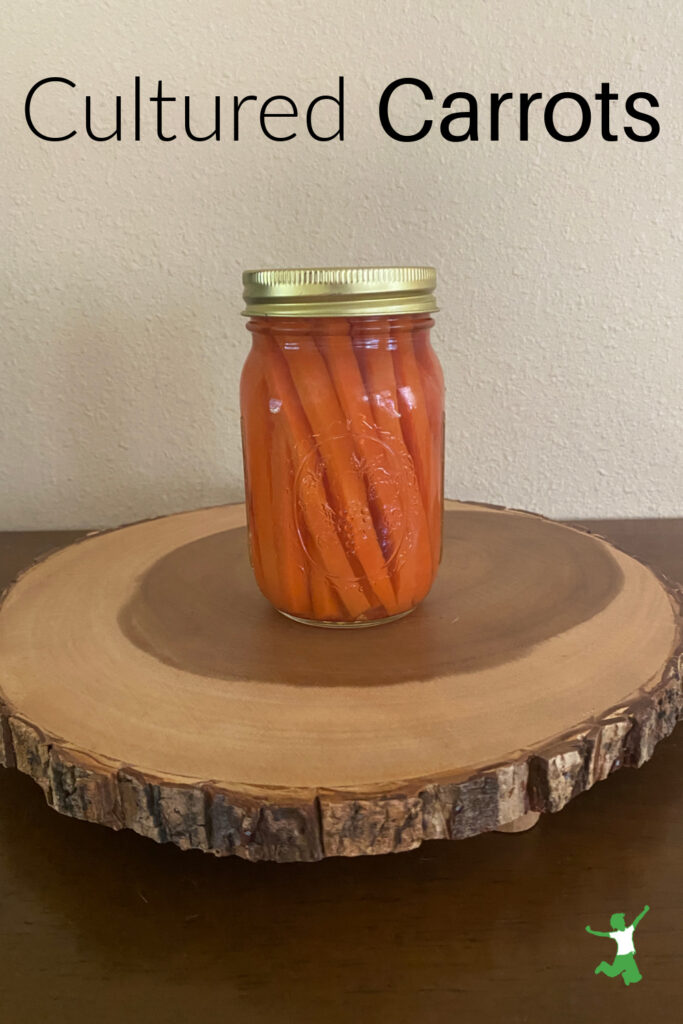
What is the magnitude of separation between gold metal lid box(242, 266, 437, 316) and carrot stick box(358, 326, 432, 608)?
0.02 m

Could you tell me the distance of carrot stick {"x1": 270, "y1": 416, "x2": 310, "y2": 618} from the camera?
568mm

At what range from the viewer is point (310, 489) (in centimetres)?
57

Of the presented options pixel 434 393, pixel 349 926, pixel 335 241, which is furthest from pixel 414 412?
pixel 335 241

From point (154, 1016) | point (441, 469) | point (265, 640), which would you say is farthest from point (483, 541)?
point (154, 1016)

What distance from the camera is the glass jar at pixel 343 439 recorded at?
528 mm

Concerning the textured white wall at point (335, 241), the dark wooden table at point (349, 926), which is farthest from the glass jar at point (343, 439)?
the textured white wall at point (335, 241)

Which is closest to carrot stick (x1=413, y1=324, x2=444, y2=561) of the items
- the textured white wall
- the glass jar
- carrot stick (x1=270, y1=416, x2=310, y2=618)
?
the glass jar

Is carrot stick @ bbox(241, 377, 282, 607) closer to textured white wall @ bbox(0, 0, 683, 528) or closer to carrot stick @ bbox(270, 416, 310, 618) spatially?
carrot stick @ bbox(270, 416, 310, 618)

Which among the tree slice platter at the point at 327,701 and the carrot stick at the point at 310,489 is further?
the carrot stick at the point at 310,489

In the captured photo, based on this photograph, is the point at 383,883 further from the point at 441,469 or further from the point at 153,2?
the point at 153,2

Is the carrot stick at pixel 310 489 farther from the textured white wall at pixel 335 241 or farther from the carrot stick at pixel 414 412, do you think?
the textured white wall at pixel 335 241

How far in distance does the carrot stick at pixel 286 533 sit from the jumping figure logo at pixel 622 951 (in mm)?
284

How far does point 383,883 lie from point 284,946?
7 cm

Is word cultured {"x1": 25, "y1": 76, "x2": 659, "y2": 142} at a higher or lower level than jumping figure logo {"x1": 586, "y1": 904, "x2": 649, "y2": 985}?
higher
